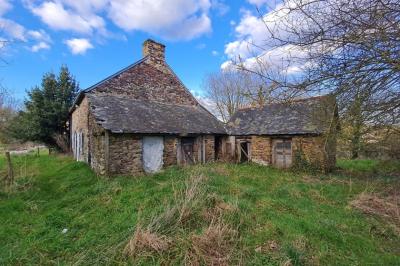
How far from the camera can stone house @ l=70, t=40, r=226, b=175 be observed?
1179cm

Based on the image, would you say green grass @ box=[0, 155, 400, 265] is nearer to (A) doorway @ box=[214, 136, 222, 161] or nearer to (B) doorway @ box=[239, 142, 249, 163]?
(B) doorway @ box=[239, 142, 249, 163]

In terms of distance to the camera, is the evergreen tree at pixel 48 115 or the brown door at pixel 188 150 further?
the evergreen tree at pixel 48 115

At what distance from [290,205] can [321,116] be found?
260cm

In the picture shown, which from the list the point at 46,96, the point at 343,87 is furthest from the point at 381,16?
the point at 46,96

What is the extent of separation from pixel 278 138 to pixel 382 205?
784 cm

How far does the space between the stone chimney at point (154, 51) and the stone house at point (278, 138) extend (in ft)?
21.6

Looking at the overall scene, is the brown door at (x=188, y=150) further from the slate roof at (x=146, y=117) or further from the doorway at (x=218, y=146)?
the doorway at (x=218, y=146)

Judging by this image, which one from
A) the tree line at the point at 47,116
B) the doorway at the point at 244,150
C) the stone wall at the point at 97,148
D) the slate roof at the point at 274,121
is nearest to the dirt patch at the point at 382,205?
the slate roof at the point at 274,121

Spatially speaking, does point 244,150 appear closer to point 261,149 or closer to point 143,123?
point 261,149

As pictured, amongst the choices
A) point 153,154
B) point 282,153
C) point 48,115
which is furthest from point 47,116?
point 282,153

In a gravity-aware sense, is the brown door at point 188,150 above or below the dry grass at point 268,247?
above

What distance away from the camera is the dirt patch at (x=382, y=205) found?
6.85 m

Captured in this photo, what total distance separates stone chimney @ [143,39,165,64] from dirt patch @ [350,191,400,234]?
44.8 ft

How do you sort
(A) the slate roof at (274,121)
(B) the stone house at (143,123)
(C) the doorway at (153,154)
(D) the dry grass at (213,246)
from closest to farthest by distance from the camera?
(D) the dry grass at (213,246) < (B) the stone house at (143,123) < (C) the doorway at (153,154) < (A) the slate roof at (274,121)
